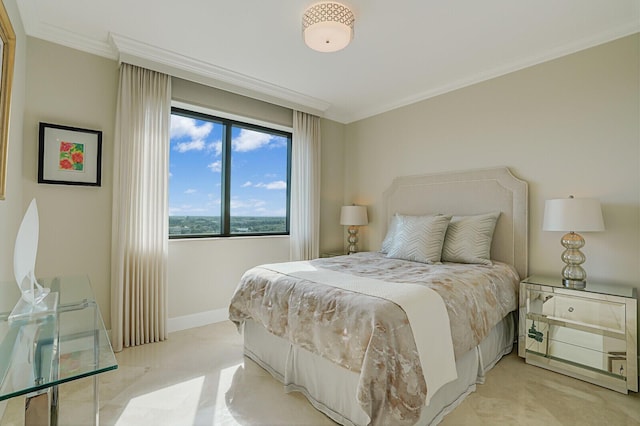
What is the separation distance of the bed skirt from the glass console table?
1168mm

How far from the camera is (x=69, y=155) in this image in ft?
8.36

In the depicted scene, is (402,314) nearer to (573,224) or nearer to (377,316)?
(377,316)

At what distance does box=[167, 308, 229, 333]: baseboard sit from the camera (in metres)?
3.12

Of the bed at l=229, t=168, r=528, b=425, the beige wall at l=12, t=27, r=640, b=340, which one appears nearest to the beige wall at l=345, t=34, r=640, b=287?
the beige wall at l=12, t=27, r=640, b=340

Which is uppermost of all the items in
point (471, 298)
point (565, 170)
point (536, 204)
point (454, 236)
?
point (565, 170)

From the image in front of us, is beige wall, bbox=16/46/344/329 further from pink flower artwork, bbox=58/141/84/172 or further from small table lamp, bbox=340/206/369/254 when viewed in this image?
small table lamp, bbox=340/206/369/254

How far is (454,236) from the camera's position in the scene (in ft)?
9.58

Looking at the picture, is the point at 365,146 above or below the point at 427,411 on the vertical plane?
above

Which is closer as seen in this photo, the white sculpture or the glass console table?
the glass console table

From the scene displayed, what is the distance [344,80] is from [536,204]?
2.23 m

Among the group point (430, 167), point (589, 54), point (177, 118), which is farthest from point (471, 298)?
point (177, 118)

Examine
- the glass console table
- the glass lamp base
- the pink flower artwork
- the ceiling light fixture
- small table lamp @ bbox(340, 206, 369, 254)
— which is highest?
the ceiling light fixture

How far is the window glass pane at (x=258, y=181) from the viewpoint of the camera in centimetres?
373

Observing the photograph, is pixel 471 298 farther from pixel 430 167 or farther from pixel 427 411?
pixel 430 167
